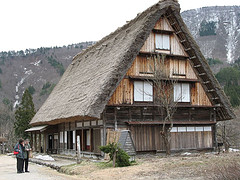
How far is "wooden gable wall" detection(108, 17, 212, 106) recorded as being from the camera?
17.9 meters

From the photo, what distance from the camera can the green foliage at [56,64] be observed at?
104 metres

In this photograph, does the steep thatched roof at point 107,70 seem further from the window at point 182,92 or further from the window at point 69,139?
the window at point 69,139

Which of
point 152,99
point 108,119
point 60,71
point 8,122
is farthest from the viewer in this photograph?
point 60,71

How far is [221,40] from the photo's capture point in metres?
143

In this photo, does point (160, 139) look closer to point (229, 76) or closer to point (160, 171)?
point (160, 171)

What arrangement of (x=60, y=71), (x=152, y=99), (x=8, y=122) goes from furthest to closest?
(x=60, y=71), (x=8, y=122), (x=152, y=99)

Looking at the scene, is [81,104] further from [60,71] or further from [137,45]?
[60,71]

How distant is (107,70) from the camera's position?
1778cm

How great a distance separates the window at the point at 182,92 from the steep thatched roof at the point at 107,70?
1.63 meters

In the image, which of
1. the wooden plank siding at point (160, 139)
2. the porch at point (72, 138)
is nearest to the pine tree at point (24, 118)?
the porch at point (72, 138)

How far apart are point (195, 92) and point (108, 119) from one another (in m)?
5.86

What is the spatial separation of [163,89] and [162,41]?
334 centimetres

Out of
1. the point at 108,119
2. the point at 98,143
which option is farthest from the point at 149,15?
the point at 98,143

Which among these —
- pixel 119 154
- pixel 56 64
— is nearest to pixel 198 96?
pixel 119 154
